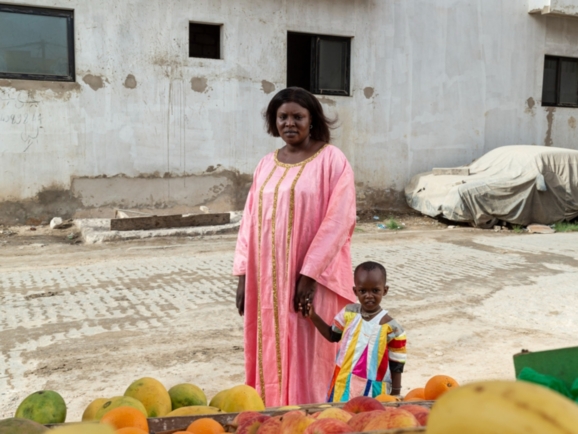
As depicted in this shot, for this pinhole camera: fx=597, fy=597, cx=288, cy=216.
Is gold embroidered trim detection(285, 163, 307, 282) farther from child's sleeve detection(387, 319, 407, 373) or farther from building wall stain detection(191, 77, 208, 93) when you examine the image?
building wall stain detection(191, 77, 208, 93)

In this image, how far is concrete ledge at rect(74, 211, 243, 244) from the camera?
8.44 metres

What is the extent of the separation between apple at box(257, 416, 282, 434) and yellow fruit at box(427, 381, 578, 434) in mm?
812

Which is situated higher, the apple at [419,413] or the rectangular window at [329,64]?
the rectangular window at [329,64]

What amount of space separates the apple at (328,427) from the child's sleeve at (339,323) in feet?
3.99

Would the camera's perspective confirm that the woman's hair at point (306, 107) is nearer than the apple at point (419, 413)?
No

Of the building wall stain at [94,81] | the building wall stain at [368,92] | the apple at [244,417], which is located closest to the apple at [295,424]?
the apple at [244,417]

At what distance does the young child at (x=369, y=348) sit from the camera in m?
2.41

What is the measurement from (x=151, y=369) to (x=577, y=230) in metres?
9.18

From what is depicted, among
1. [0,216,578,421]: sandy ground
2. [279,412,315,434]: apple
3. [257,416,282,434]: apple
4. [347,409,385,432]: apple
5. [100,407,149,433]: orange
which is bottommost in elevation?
[0,216,578,421]: sandy ground

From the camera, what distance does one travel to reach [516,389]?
67 centimetres

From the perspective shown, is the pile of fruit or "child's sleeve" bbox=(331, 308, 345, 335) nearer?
the pile of fruit

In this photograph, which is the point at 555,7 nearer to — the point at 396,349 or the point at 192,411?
the point at 396,349

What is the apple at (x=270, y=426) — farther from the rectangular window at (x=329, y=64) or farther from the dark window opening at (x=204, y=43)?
the dark window opening at (x=204, y=43)

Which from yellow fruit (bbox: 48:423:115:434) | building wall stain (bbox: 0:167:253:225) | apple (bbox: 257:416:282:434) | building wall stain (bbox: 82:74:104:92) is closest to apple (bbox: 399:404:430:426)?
apple (bbox: 257:416:282:434)
